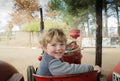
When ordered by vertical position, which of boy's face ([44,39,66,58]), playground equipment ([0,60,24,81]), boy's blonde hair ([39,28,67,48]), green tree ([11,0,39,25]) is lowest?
playground equipment ([0,60,24,81])

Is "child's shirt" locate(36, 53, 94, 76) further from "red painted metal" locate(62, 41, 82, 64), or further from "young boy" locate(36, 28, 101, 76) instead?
"red painted metal" locate(62, 41, 82, 64)

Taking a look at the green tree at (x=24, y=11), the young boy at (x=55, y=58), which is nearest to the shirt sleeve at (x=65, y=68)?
the young boy at (x=55, y=58)

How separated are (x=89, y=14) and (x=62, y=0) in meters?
0.42

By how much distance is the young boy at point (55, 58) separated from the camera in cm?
119

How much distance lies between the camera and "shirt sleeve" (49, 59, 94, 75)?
3.89 feet

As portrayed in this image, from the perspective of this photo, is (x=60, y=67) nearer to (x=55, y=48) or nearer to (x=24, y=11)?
(x=55, y=48)

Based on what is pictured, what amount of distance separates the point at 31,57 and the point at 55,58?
3794 mm

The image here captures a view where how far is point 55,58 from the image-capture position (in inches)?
47.9

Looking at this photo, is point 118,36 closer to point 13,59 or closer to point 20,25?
point 20,25

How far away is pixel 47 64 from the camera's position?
122 cm

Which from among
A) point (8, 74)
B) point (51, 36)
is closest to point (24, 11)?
point (8, 74)

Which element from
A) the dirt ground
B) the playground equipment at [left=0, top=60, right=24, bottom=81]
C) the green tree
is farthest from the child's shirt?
the green tree

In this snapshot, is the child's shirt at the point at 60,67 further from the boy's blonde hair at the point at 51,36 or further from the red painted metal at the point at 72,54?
the red painted metal at the point at 72,54

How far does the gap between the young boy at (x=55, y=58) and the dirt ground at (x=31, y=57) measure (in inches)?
86.4
